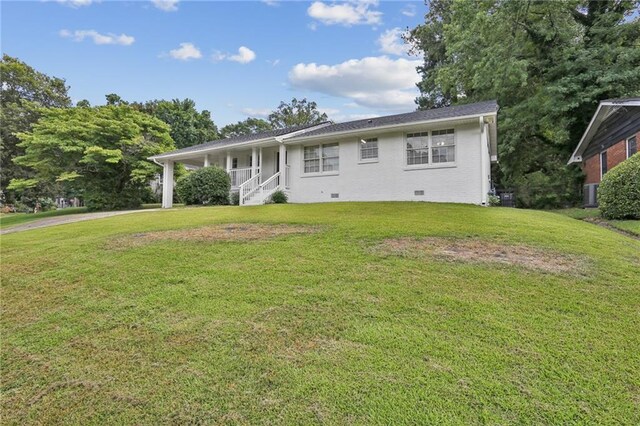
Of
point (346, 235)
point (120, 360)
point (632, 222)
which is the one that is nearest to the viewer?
point (120, 360)

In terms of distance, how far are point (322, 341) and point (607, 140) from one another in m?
17.6

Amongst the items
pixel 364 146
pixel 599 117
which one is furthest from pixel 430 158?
pixel 599 117

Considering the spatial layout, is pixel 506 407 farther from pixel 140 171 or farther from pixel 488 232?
pixel 140 171

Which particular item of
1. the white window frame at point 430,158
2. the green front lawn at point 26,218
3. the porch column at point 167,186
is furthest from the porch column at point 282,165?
the green front lawn at point 26,218

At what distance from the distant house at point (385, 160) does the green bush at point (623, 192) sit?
343 centimetres

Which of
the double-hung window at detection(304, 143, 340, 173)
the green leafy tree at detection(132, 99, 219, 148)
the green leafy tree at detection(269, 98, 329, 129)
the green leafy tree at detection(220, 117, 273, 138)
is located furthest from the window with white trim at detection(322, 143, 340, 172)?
the green leafy tree at detection(220, 117, 273, 138)

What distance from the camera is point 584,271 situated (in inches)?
163

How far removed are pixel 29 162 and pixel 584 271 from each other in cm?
2448

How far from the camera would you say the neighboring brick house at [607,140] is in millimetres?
12031

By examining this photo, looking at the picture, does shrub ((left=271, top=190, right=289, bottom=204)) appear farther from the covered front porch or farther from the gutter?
the gutter

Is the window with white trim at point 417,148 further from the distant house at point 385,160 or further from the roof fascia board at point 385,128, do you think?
the roof fascia board at point 385,128

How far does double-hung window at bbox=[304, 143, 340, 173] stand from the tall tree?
31.2m

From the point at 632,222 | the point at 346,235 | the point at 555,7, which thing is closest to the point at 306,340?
the point at 346,235

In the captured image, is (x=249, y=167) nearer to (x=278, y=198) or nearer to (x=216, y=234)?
(x=278, y=198)
